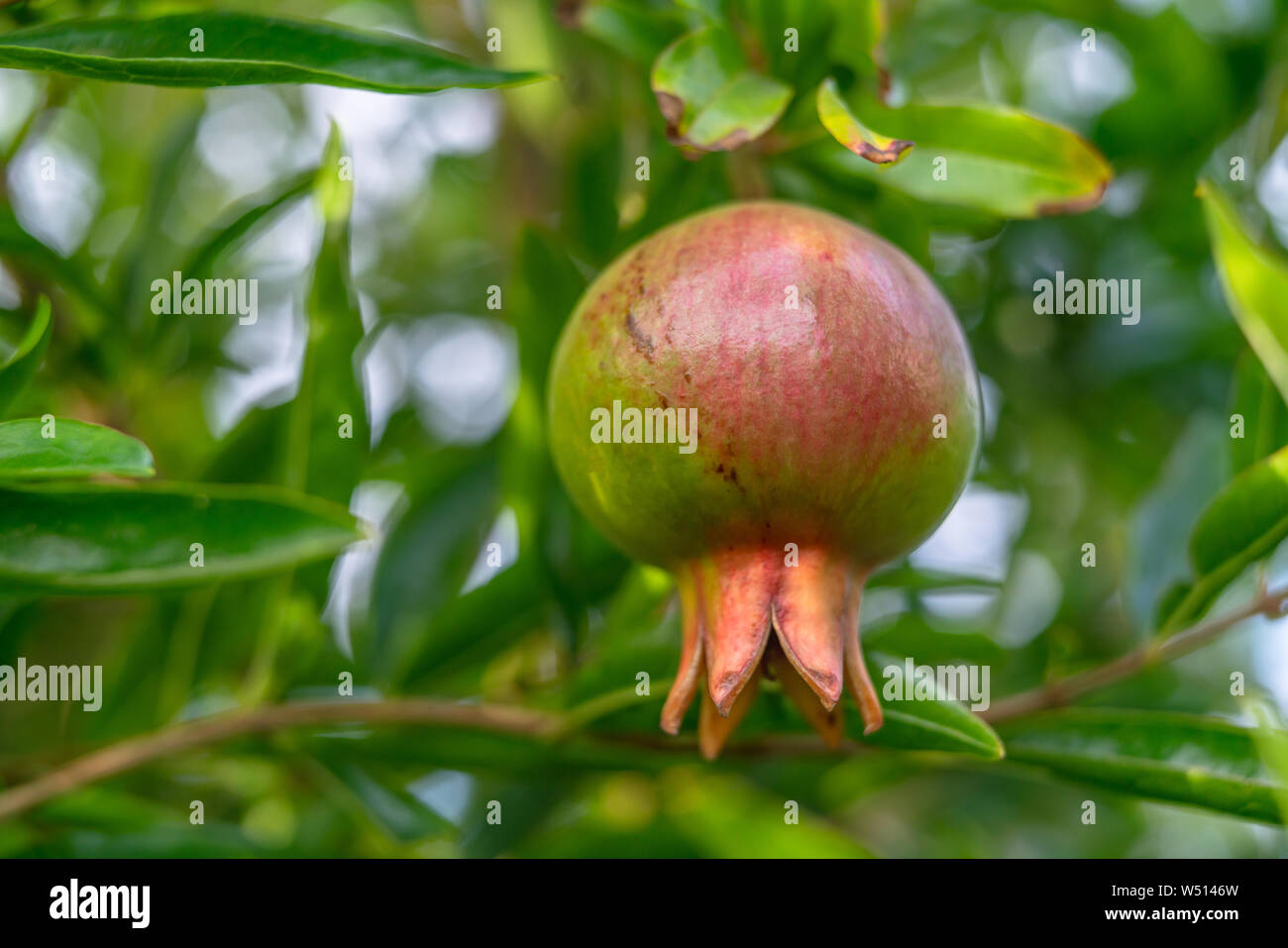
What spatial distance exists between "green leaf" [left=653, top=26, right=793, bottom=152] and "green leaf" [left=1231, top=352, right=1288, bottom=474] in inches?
22.4

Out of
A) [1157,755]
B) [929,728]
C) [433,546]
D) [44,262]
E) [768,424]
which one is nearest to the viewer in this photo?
[768,424]

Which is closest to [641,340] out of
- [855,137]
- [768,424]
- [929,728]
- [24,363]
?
[768,424]

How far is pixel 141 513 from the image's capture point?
0.99m

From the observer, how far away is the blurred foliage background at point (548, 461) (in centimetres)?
121

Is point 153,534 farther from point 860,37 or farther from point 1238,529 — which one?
point 1238,529

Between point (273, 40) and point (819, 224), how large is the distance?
1.56 ft

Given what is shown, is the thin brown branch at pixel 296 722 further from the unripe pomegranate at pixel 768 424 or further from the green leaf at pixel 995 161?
the green leaf at pixel 995 161

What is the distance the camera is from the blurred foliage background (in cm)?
121

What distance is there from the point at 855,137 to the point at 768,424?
26 centimetres

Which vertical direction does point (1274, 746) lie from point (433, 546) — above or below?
below

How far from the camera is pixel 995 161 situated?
1.12m

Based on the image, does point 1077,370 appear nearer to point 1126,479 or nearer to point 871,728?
point 1126,479

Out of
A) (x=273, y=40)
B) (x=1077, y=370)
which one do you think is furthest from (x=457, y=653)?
(x=1077, y=370)

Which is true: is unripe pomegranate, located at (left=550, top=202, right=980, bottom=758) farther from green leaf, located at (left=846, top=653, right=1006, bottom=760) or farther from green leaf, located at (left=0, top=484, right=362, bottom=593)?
green leaf, located at (left=0, top=484, right=362, bottom=593)
